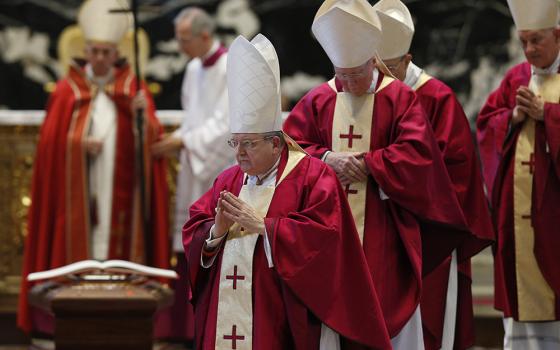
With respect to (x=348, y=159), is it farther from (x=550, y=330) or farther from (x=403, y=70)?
(x=550, y=330)

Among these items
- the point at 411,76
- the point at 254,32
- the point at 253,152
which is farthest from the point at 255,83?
the point at 254,32

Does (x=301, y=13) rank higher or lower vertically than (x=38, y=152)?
higher

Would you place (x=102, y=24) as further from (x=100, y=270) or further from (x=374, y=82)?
(x=374, y=82)

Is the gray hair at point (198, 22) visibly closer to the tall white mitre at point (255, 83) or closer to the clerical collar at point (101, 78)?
the clerical collar at point (101, 78)

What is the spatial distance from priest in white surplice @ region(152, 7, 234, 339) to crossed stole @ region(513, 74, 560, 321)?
2785 mm

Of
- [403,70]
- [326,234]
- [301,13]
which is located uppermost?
[301,13]

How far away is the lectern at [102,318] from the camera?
7.26 metres

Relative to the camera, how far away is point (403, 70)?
711 cm

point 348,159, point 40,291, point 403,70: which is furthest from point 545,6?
point 40,291

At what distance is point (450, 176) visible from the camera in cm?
706

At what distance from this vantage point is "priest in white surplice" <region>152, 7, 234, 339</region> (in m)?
9.66

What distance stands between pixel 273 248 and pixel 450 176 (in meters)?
1.96

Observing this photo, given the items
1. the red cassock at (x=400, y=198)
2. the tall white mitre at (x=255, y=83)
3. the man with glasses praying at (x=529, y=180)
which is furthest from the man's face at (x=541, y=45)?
the tall white mitre at (x=255, y=83)

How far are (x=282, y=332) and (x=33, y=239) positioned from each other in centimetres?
470
